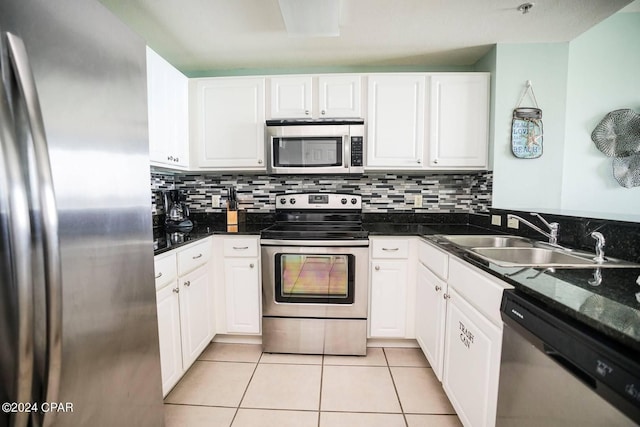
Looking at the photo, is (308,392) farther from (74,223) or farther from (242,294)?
(74,223)

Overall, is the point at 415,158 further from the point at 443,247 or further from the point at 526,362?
the point at 526,362

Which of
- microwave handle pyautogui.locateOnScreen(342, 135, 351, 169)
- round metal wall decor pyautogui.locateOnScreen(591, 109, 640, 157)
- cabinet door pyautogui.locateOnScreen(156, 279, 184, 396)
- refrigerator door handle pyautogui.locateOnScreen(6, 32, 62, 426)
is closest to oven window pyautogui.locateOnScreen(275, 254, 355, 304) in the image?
cabinet door pyautogui.locateOnScreen(156, 279, 184, 396)

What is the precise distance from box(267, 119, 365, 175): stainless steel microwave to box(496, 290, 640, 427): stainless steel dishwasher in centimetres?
144

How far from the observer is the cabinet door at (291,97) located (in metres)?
2.14

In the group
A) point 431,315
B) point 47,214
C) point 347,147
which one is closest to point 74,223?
point 47,214

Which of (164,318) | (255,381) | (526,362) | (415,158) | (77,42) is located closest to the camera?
(77,42)

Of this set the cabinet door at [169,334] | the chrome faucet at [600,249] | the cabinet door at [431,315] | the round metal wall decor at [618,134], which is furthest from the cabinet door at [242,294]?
the round metal wall decor at [618,134]

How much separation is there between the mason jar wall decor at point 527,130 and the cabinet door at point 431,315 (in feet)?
3.78

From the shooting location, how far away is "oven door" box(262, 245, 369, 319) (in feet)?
6.31

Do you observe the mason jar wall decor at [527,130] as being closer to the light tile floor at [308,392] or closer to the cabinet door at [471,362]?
the cabinet door at [471,362]

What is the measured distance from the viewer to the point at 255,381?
1714mm

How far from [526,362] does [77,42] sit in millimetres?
1653

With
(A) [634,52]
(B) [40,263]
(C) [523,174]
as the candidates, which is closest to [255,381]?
(B) [40,263]

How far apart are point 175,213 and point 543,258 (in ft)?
8.42
